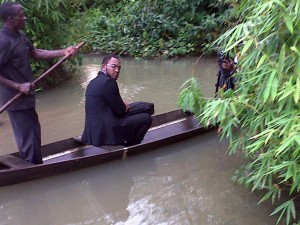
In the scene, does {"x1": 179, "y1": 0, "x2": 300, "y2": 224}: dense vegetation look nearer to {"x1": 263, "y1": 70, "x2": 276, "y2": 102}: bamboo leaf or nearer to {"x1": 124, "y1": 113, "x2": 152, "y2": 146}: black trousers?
{"x1": 263, "y1": 70, "x2": 276, "y2": 102}: bamboo leaf

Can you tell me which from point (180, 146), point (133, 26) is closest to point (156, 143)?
point (180, 146)

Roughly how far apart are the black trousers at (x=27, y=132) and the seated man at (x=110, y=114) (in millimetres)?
692

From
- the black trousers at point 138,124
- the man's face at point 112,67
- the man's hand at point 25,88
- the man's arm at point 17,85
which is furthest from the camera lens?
the black trousers at point 138,124

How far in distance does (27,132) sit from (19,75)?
643mm

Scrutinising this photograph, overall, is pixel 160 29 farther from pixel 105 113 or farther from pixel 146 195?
pixel 146 195

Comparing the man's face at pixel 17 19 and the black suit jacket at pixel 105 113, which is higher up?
the man's face at pixel 17 19

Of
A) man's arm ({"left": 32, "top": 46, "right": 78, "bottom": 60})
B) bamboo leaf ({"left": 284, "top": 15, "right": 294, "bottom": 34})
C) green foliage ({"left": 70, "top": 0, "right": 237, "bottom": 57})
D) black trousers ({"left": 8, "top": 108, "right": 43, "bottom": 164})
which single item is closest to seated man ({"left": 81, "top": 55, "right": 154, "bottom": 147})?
man's arm ({"left": 32, "top": 46, "right": 78, "bottom": 60})

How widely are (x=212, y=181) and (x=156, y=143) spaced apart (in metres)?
1.00

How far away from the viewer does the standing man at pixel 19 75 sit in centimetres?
477

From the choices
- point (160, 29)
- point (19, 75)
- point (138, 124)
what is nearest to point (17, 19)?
point (19, 75)

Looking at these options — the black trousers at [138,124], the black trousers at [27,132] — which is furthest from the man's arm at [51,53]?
the black trousers at [138,124]

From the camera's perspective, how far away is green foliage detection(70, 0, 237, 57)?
38.1 ft

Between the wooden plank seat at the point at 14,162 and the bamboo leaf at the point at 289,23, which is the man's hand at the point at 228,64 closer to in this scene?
the wooden plank seat at the point at 14,162

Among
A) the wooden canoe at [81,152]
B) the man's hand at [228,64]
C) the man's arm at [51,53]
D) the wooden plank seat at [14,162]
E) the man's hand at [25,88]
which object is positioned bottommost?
the wooden canoe at [81,152]
